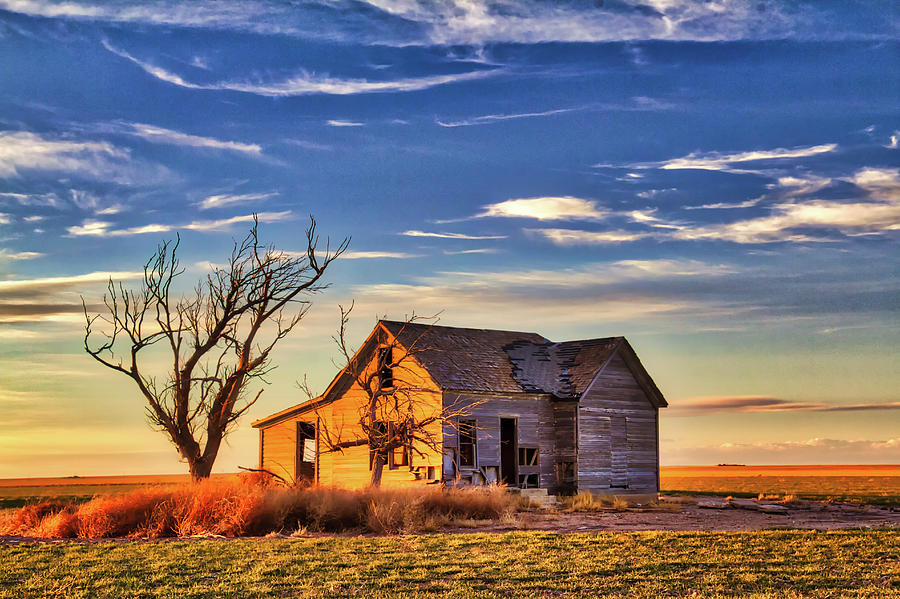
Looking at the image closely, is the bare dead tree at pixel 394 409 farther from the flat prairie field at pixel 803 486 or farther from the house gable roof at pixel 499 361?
the flat prairie field at pixel 803 486

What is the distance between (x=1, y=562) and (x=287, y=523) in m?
6.96

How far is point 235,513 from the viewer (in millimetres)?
21688

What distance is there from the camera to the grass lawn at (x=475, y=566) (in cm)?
1312

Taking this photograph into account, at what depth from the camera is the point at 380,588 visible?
13.0m

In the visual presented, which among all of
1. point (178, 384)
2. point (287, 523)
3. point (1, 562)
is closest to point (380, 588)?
point (1, 562)

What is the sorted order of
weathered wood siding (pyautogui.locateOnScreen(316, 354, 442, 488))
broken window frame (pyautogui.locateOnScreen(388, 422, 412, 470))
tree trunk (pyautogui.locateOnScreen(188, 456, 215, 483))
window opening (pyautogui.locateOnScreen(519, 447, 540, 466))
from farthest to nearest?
window opening (pyautogui.locateOnScreen(519, 447, 540, 466)) < broken window frame (pyautogui.locateOnScreen(388, 422, 412, 470)) < weathered wood siding (pyautogui.locateOnScreen(316, 354, 442, 488)) < tree trunk (pyautogui.locateOnScreen(188, 456, 215, 483))

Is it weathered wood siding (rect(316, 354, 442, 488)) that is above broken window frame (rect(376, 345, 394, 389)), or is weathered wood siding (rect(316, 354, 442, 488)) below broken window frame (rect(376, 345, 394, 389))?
below

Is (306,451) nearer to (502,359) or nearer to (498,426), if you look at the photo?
(502,359)

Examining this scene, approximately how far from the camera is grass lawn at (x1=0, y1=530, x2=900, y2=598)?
1312 cm

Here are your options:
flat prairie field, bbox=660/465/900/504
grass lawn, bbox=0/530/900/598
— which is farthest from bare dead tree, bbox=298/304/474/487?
flat prairie field, bbox=660/465/900/504

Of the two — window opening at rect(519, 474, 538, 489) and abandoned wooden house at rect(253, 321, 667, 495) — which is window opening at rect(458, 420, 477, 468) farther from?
window opening at rect(519, 474, 538, 489)

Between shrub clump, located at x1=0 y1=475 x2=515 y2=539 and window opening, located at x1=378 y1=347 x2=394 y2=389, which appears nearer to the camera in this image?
shrub clump, located at x1=0 y1=475 x2=515 y2=539

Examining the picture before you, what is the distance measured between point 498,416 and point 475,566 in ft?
65.9

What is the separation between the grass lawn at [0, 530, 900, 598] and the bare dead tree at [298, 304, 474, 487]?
10.7 m
